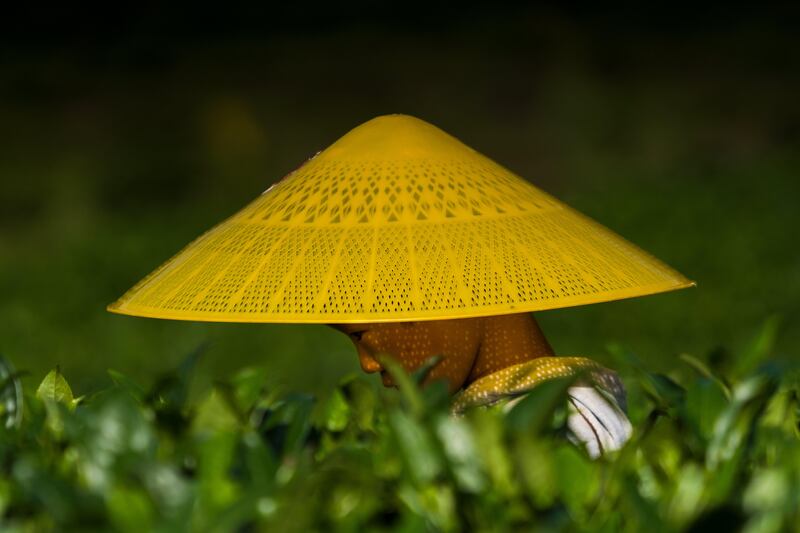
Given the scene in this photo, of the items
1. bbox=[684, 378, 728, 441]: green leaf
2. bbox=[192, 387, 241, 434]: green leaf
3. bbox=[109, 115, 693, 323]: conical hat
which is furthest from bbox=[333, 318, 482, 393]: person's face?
bbox=[684, 378, 728, 441]: green leaf

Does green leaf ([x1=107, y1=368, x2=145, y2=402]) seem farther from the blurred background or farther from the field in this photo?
the blurred background

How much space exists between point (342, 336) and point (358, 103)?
4.17 metres

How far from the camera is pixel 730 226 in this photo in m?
9.20

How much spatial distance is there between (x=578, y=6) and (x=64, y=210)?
15.5ft

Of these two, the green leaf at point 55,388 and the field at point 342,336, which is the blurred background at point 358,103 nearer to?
the field at point 342,336

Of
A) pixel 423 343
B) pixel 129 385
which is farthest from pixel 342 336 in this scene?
pixel 129 385

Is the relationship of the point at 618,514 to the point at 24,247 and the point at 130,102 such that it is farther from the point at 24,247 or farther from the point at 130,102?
the point at 130,102

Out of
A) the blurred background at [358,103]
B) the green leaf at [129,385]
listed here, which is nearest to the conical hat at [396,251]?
the green leaf at [129,385]

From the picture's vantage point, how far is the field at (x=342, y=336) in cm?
175

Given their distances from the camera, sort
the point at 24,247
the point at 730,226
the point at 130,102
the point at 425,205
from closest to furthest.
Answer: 1. the point at 425,205
2. the point at 730,226
3. the point at 24,247
4. the point at 130,102

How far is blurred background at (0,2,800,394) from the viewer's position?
10.6 metres

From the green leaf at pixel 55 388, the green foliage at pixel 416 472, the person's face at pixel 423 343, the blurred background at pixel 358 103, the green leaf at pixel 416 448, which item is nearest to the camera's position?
the green foliage at pixel 416 472

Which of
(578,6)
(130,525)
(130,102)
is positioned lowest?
(130,102)

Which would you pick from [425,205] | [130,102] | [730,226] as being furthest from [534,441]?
[130,102]
